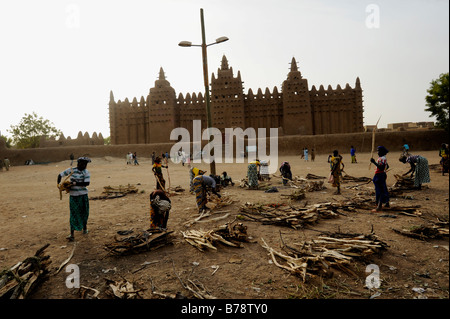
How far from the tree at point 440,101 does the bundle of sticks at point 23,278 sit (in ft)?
132

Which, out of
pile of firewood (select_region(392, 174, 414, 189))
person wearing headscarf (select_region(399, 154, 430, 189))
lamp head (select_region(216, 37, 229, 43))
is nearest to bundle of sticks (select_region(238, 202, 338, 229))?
pile of firewood (select_region(392, 174, 414, 189))

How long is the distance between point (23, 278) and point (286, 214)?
5458mm

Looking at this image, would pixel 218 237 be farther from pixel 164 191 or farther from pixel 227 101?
pixel 227 101

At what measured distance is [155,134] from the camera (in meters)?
42.8

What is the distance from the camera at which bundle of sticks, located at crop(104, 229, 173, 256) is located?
5031 millimetres

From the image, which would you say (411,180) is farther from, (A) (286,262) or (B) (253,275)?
(B) (253,275)

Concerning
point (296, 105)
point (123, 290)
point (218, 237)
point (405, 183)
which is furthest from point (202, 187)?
point (296, 105)

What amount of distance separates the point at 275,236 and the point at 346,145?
27.9m

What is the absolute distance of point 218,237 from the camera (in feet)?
17.7

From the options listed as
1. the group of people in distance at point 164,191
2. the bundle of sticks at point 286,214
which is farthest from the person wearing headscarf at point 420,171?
the bundle of sticks at point 286,214

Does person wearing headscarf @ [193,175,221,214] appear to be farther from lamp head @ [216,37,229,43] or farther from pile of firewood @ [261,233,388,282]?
lamp head @ [216,37,229,43]

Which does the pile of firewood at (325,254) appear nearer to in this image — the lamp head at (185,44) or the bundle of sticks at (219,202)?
the bundle of sticks at (219,202)

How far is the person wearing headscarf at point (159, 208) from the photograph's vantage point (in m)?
5.93
